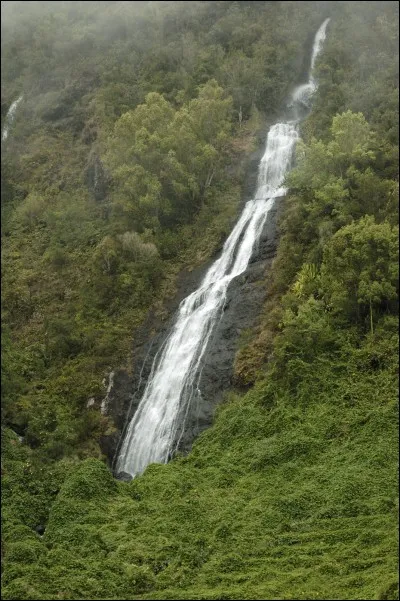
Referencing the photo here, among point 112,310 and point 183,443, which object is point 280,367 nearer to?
point 183,443

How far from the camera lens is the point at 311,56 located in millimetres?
48562

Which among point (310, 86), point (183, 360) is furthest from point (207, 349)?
point (310, 86)

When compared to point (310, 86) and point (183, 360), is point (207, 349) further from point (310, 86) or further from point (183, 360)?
point (310, 86)

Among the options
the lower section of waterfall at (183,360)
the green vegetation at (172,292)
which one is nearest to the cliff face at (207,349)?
the lower section of waterfall at (183,360)

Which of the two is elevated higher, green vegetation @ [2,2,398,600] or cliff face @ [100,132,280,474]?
green vegetation @ [2,2,398,600]

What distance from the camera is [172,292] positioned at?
105ft

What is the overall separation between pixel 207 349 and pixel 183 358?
118cm

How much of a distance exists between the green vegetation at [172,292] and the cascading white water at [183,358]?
1.56 meters

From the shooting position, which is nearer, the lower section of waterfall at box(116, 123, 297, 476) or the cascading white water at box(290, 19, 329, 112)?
the lower section of waterfall at box(116, 123, 297, 476)

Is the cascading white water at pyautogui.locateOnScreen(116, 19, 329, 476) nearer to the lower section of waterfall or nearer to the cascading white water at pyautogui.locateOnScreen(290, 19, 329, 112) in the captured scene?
the lower section of waterfall

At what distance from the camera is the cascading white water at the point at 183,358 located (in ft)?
81.5

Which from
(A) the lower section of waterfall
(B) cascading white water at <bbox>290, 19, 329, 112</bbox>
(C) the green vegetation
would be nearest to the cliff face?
(A) the lower section of waterfall

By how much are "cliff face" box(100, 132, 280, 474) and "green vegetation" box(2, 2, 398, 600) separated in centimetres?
68

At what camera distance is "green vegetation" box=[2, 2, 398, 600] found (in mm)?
16672
